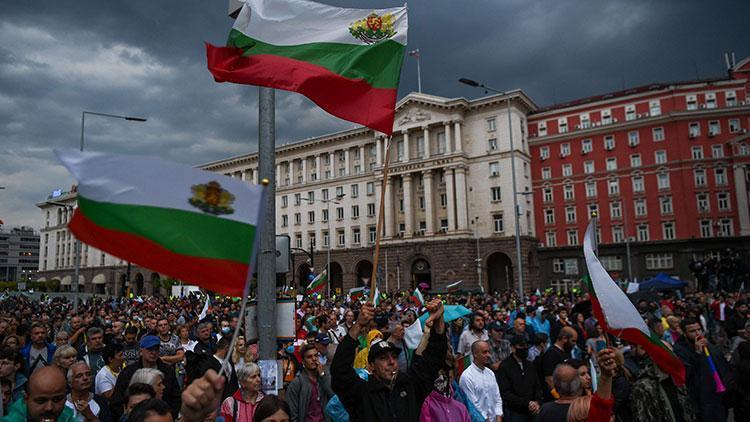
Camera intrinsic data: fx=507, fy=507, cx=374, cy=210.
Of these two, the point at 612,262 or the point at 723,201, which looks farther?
the point at 612,262

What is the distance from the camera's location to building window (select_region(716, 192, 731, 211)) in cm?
4499

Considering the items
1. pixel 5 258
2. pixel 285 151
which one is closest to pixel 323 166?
pixel 285 151

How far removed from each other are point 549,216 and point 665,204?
10305 mm

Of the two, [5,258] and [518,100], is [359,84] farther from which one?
[5,258]

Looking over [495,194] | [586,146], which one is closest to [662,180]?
[586,146]

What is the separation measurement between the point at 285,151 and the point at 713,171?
4722 cm

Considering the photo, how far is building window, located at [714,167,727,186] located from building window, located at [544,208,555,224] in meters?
14.3

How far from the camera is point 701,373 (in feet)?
20.8

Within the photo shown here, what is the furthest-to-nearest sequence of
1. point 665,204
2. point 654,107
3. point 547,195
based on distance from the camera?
point 547,195, point 654,107, point 665,204

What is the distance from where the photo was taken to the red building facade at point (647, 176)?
4509cm

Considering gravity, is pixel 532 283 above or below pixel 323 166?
below

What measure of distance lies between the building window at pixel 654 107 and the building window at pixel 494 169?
15.0m

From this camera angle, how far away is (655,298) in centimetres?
2019

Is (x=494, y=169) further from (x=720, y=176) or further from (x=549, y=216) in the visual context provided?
(x=720, y=176)
